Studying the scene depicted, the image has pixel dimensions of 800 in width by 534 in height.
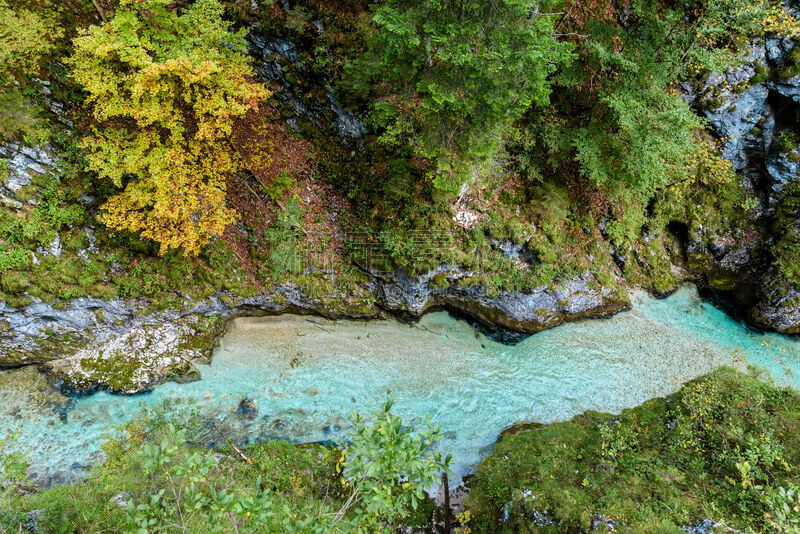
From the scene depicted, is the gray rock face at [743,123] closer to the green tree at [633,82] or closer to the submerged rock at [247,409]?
the green tree at [633,82]

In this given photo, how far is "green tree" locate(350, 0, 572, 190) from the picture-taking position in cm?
739

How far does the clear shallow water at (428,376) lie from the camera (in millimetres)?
8609

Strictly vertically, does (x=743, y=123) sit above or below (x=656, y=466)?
above

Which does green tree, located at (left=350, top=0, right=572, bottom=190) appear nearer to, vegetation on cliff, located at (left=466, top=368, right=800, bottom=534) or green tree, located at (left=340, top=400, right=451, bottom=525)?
green tree, located at (left=340, top=400, right=451, bottom=525)

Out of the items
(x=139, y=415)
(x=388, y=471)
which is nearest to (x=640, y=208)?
(x=388, y=471)

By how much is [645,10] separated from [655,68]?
1763 millimetres

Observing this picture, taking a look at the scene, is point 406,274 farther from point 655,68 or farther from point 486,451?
point 655,68

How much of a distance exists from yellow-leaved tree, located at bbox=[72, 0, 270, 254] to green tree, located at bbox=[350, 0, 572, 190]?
334 centimetres

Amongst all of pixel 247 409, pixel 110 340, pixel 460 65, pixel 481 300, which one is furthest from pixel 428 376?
pixel 110 340

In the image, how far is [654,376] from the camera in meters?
10.5

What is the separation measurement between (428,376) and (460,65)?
26.4 ft

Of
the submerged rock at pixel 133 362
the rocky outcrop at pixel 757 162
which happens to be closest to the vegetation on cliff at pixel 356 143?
the rocky outcrop at pixel 757 162

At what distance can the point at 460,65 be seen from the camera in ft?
25.3

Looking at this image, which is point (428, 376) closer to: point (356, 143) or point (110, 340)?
point (356, 143)
